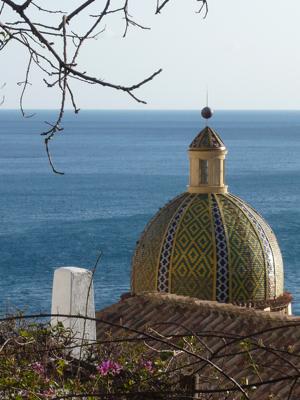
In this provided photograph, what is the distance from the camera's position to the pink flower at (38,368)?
4887 mm

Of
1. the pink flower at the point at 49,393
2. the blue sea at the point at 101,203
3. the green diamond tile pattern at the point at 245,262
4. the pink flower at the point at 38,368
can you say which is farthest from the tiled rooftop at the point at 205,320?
the blue sea at the point at 101,203

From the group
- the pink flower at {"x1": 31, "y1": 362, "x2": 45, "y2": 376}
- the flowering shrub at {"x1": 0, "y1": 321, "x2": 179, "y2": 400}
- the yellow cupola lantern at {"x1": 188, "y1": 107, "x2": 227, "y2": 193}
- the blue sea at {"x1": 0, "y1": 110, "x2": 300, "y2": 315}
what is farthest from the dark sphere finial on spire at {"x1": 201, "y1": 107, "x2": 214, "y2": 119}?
the pink flower at {"x1": 31, "y1": 362, "x2": 45, "y2": 376}

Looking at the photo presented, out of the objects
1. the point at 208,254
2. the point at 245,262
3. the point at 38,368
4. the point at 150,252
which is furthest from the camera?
the point at 150,252

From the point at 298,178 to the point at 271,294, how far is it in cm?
5741

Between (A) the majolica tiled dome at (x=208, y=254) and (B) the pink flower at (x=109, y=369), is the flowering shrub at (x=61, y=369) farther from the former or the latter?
(A) the majolica tiled dome at (x=208, y=254)

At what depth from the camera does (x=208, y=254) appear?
1280cm

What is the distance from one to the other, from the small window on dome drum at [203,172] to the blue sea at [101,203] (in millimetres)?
7958

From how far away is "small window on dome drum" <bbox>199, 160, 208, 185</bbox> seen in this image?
13.6m

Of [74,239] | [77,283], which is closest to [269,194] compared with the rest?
[74,239]

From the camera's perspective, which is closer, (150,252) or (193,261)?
(193,261)

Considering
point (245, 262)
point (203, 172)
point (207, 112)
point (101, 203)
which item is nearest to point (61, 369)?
point (245, 262)

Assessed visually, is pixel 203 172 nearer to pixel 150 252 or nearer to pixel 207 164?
pixel 207 164

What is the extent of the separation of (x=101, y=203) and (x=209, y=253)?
44.8 meters

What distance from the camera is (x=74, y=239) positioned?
45781 mm
